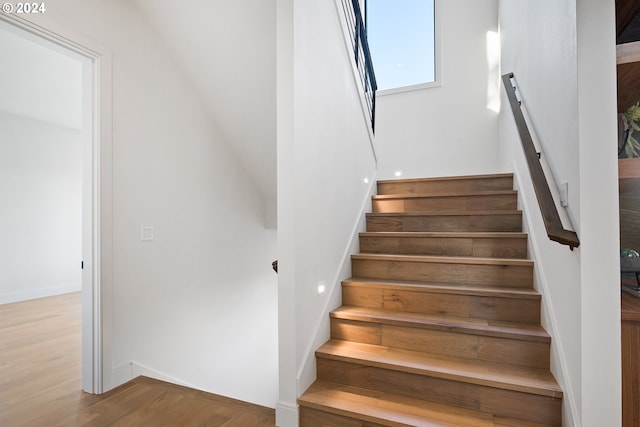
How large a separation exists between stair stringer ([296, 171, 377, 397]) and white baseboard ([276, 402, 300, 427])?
8cm

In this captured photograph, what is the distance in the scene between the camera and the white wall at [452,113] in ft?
12.7

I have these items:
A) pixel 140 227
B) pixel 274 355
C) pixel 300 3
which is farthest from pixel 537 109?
pixel 274 355

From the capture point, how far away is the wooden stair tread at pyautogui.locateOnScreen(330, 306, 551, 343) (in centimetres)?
167

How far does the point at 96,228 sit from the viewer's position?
208 centimetres

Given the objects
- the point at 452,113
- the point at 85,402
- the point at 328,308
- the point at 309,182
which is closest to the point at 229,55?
the point at 309,182

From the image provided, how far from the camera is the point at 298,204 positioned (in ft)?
5.76

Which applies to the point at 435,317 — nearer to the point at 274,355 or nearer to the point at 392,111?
the point at 274,355

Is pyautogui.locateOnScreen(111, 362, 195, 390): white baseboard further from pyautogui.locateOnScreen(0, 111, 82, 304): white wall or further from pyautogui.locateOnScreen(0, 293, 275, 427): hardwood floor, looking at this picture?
pyautogui.locateOnScreen(0, 111, 82, 304): white wall

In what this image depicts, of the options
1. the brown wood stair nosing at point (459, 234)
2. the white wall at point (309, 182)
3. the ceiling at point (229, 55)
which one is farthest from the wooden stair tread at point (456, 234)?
the ceiling at point (229, 55)

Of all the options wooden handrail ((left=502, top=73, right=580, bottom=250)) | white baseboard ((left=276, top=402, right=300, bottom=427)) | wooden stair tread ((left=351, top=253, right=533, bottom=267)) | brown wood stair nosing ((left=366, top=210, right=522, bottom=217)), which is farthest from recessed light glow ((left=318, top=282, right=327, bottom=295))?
wooden handrail ((left=502, top=73, right=580, bottom=250))

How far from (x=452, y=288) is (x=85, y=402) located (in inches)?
92.2

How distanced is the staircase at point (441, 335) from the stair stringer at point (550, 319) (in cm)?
4

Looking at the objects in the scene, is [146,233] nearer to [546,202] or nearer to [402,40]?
[546,202]

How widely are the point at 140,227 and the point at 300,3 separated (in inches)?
72.8
